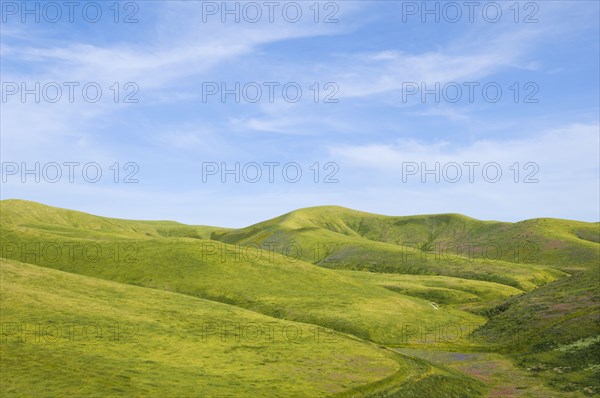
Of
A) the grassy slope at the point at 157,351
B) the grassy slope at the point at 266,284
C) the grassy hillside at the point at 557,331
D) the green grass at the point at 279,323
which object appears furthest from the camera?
the grassy slope at the point at 266,284

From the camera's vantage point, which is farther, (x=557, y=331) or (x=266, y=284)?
(x=266, y=284)

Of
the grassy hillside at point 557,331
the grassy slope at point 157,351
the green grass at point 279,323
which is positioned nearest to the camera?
the grassy slope at point 157,351

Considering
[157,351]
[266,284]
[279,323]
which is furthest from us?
[266,284]

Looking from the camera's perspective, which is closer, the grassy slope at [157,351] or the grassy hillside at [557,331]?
the grassy slope at [157,351]

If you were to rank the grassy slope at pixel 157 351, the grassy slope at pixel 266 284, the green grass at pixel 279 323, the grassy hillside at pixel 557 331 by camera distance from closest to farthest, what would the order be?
the grassy slope at pixel 157 351, the green grass at pixel 279 323, the grassy hillside at pixel 557 331, the grassy slope at pixel 266 284

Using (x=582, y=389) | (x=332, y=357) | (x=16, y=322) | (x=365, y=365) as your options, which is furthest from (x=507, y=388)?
(x=16, y=322)

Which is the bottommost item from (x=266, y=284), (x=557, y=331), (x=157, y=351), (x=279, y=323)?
(x=557, y=331)

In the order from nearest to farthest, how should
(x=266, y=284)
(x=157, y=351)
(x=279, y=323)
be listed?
(x=157, y=351), (x=279, y=323), (x=266, y=284)

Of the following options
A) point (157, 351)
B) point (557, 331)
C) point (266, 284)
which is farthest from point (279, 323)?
point (557, 331)

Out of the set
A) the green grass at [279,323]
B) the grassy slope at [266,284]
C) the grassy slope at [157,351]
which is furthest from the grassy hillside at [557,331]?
the grassy slope at [157,351]

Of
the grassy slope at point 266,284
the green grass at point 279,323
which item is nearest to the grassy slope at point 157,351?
the green grass at point 279,323

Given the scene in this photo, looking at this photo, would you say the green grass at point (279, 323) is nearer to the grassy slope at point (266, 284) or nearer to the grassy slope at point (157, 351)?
the grassy slope at point (157, 351)

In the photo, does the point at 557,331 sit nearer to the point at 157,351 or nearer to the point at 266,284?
the point at 266,284

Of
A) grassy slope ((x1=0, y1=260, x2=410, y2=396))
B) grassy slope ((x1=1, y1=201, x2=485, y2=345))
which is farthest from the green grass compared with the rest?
grassy slope ((x1=1, y1=201, x2=485, y2=345))
